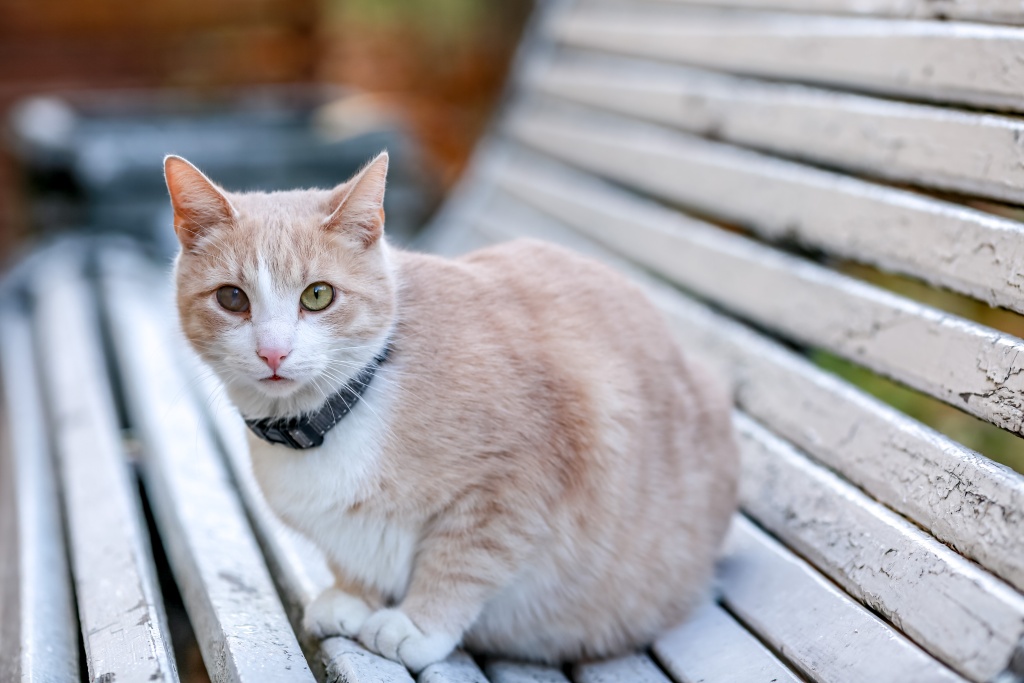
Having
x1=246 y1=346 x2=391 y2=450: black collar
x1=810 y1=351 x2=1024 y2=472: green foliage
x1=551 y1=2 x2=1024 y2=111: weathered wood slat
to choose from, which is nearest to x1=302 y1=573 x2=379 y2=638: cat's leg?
x1=246 y1=346 x2=391 y2=450: black collar

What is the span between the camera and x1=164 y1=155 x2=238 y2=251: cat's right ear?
4.79ft

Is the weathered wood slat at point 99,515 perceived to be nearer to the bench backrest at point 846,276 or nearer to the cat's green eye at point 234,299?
the cat's green eye at point 234,299

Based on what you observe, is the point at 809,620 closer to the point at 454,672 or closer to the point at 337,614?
the point at 454,672

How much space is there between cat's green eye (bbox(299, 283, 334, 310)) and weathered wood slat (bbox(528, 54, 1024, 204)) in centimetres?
106

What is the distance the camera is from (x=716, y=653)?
156cm

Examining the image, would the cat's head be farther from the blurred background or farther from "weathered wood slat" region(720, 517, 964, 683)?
the blurred background

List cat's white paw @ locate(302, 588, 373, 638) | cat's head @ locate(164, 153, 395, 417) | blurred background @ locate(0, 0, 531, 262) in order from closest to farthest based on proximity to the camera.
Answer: cat's head @ locate(164, 153, 395, 417) → cat's white paw @ locate(302, 588, 373, 638) → blurred background @ locate(0, 0, 531, 262)

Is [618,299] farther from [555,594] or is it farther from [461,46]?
[461,46]

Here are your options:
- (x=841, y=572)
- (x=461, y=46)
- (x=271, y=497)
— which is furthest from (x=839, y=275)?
(x=461, y=46)

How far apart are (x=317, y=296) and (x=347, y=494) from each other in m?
0.30

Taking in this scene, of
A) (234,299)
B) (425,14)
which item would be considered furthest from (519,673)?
(425,14)

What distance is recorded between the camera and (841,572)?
5.11 ft

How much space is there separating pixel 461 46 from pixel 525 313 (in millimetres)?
6906

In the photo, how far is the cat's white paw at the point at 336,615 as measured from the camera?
1532 mm
